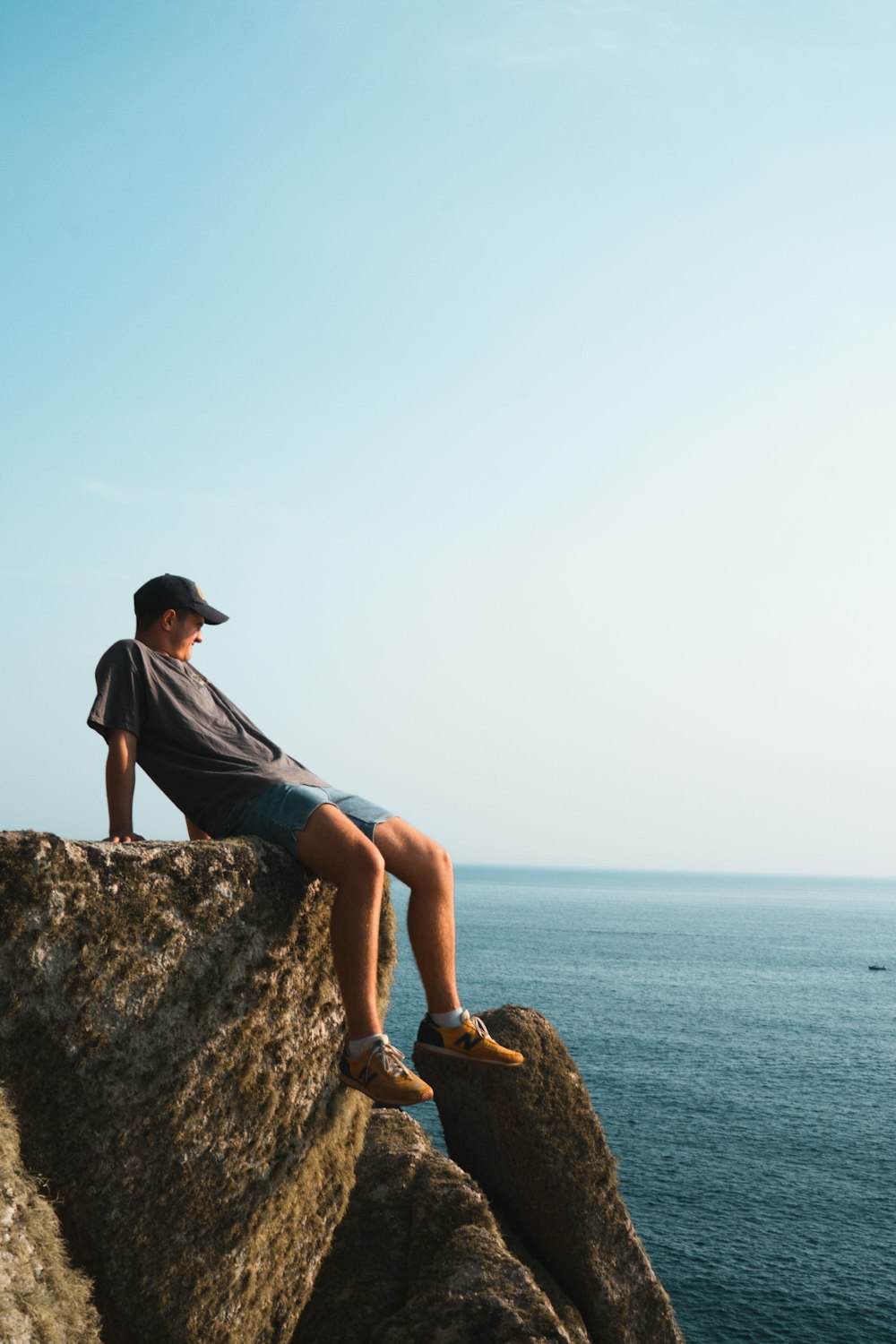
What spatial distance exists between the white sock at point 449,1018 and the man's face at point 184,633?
260cm

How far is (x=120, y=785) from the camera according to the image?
5.43 meters

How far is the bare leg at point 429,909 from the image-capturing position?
5793 mm

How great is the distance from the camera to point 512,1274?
10.1 metres

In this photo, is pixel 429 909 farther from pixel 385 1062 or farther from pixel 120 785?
pixel 120 785

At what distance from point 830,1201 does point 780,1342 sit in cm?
1266

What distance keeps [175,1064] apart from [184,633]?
2.46m

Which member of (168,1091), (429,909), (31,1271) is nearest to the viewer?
(31,1271)

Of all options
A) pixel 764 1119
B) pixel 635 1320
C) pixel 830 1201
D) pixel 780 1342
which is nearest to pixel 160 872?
pixel 635 1320

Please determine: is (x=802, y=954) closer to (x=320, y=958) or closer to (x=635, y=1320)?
(x=635, y=1320)

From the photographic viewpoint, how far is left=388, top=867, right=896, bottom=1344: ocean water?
117ft

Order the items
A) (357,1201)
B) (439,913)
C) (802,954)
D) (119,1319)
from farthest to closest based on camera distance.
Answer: (802,954)
(357,1201)
(439,913)
(119,1319)

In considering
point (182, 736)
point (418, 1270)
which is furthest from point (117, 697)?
point (418, 1270)

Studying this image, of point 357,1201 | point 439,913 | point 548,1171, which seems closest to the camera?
point 439,913

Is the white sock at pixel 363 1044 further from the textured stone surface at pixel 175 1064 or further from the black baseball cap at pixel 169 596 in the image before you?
the black baseball cap at pixel 169 596
